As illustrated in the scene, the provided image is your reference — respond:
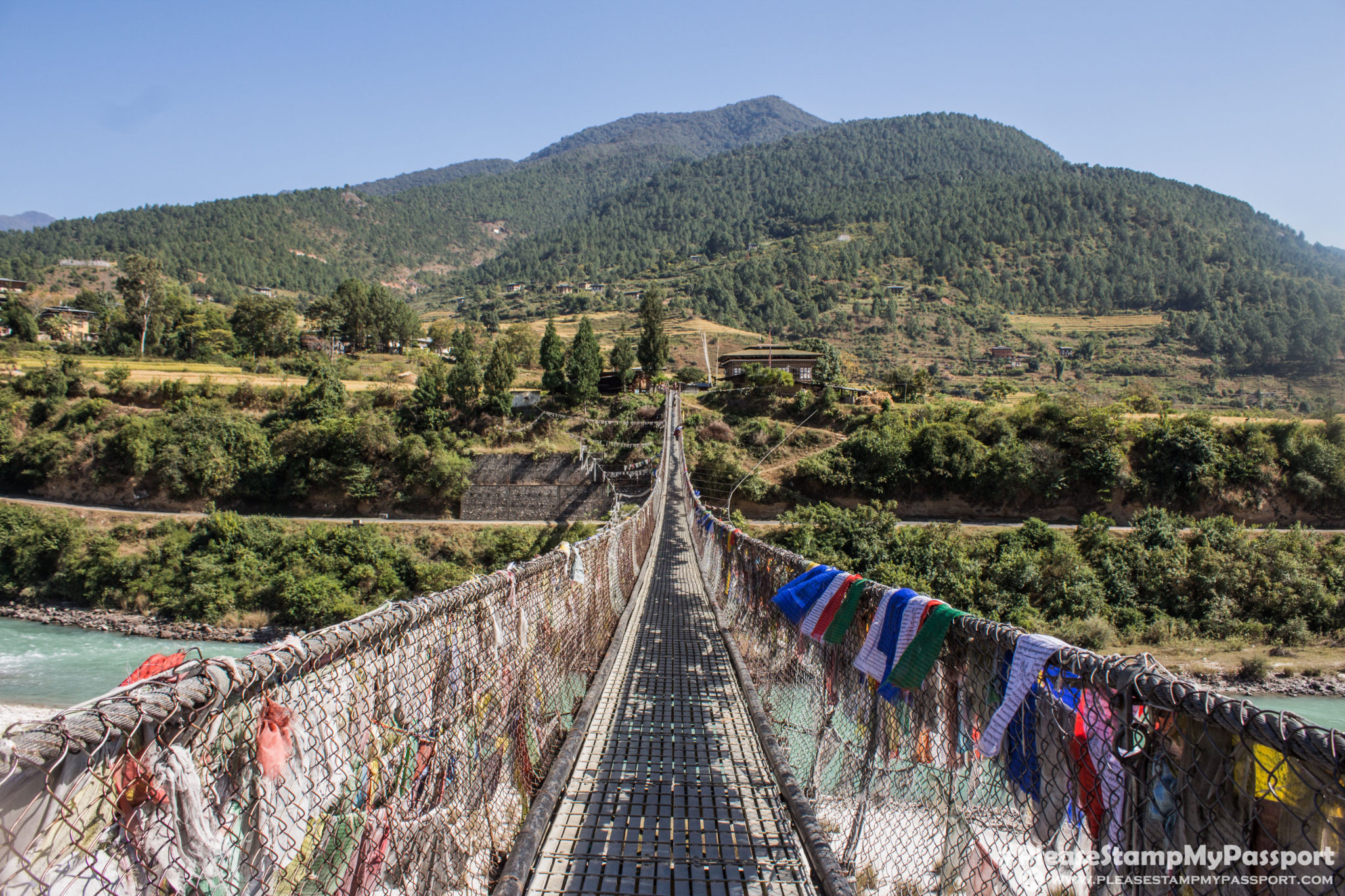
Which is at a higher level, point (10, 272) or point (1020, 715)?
point (10, 272)

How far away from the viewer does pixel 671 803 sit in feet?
8.31

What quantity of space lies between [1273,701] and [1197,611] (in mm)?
3646

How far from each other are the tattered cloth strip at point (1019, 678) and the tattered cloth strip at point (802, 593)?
4.07 feet

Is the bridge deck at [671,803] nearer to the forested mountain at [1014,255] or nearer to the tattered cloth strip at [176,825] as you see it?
the tattered cloth strip at [176,825]

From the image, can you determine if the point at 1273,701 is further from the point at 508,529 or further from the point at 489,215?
the point at 489,215

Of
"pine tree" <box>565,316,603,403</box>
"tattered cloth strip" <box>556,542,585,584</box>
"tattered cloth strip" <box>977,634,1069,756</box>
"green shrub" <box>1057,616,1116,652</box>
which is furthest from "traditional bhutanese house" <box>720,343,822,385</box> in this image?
"tattered cloth strip" <box>977,634,1069,756</box>

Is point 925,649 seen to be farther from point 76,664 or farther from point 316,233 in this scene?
point 316,233

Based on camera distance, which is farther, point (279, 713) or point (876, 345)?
point (876, 345)

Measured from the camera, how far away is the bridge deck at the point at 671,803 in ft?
6.82

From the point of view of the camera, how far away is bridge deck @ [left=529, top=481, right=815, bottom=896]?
2.08 meters

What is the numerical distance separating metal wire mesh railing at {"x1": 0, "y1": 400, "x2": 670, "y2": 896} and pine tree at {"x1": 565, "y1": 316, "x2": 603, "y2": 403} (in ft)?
80.2

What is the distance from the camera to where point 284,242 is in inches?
3484

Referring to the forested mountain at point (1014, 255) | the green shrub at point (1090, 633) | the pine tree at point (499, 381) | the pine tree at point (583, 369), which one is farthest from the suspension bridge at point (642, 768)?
the forested mountain at point (1014, 255)

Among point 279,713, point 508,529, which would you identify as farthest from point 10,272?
point 279,713
